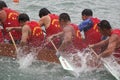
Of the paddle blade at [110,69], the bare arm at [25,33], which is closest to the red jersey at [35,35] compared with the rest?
the bare arm at [25,33]

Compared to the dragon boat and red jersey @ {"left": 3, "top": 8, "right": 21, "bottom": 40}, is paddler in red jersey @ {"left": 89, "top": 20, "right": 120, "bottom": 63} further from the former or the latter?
red jersey @ {"left": 3, "top": 8, "right": 21, "bottom": 40}

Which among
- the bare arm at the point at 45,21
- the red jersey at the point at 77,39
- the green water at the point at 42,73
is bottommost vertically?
the green water at the point at 42,73

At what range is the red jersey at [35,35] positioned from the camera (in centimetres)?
920

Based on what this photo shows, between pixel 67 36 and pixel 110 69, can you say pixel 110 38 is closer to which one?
pixel 110 69

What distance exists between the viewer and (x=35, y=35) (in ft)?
30.6

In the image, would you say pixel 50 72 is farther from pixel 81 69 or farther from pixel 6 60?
pixel 6 60

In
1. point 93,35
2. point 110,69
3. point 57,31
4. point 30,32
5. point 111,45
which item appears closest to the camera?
point 111,45

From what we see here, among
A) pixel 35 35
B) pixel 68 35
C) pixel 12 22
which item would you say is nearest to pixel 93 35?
pixel 68 35

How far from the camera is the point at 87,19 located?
31.4ft

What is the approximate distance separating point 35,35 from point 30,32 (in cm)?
18

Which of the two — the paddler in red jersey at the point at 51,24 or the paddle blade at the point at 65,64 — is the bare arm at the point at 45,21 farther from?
the paddle blade at the point at 65,64

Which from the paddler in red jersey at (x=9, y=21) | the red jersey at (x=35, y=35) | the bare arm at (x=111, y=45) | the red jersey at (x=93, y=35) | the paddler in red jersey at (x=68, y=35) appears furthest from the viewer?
the paddler in red jersey at (x=9, y=21)

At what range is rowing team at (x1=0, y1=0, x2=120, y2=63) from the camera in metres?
8.93

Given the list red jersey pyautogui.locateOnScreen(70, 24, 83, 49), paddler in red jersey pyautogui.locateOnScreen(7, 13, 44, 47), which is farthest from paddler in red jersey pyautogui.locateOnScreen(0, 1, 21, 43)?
red jersey pyautogui.locateOnScreen(70, 24, 83, 49)
